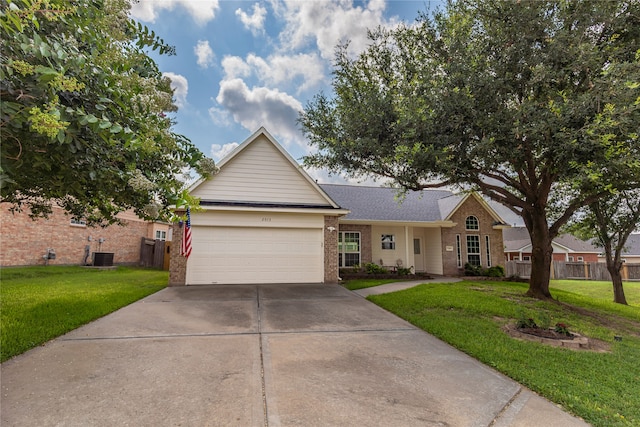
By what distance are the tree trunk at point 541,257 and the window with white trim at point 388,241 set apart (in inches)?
284

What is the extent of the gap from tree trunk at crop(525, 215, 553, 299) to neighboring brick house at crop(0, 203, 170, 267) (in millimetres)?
17006

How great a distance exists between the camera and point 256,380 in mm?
3607

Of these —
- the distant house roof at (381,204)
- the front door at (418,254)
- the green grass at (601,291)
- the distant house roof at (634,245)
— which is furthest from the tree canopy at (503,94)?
the distant house roof at (634,245)

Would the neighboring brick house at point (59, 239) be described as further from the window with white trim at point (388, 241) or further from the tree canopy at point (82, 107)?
the window with white trim at point (388, 241)

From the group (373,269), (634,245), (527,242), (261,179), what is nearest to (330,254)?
(261,179)

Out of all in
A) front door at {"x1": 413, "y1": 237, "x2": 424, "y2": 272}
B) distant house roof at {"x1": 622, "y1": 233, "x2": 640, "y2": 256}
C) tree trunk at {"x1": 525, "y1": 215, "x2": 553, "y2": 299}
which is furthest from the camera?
distant house roof at {"x1": 622, "y1": 233, "x2": 640, "y2": 256}

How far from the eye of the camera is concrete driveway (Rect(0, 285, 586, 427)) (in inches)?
115

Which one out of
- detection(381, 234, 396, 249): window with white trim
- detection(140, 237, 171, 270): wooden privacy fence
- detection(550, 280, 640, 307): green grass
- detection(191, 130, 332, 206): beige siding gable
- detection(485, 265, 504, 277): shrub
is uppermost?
detection(191, 130, 332, 206): beige siding gable

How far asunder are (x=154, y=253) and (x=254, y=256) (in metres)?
11.2

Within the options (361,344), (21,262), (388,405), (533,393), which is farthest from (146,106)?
(21,262)

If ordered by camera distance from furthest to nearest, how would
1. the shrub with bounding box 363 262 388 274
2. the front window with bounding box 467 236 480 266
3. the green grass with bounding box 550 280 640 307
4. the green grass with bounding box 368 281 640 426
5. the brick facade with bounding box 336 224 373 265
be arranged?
the front window with bounding box 467 236 480 266, the green grass with bounding box 550 280 640 307, the brick facade with bounding box 336 224 373 265, the shrub with bounding box 363 262 388 274, the green grass with bounding box 368 281 640 426

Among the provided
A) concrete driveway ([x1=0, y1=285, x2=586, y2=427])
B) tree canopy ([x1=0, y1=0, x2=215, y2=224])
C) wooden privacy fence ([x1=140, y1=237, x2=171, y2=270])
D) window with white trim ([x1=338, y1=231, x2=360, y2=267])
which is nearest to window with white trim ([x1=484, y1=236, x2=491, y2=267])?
window with white trim ([x1=338, y1=231, x2=360, y2=267])

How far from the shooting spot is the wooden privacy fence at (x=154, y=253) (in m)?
18.5

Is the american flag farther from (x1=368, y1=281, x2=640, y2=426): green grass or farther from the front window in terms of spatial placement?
the front window
